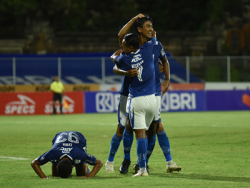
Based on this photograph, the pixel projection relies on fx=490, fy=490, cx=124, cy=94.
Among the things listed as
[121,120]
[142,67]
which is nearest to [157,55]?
[142,67]

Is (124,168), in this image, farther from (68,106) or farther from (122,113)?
(68,106)

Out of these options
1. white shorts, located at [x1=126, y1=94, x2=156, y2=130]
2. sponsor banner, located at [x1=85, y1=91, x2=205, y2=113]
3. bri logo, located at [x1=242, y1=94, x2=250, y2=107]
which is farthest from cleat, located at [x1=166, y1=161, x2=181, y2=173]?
bri logo, located at [x1=242, y1=94, x2=250, y2=107]

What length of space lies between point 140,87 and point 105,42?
35.9 metres

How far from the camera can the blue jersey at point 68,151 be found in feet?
22.0

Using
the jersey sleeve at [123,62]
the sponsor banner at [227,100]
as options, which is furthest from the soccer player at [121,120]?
the sponsor banner at [227,100]

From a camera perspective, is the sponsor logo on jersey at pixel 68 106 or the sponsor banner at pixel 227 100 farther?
the sponsor banner at pixel 227 100

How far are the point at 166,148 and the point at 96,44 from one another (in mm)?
35552

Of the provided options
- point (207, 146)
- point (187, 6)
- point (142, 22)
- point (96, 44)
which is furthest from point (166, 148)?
point (187, 6)

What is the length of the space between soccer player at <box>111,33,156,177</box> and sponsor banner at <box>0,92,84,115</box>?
19.5m

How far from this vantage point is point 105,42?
42656 millimetres

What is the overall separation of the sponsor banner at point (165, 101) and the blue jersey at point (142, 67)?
64.2ft

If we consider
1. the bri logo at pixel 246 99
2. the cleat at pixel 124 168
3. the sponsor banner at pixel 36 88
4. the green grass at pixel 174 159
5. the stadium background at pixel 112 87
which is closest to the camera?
the green grass at pixel 174 159

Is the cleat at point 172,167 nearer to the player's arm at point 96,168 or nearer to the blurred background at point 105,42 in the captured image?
the player's arm at point 96,168

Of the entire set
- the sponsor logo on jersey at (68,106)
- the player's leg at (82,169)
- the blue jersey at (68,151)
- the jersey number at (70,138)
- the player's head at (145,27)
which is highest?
the player's head at (145,27)
